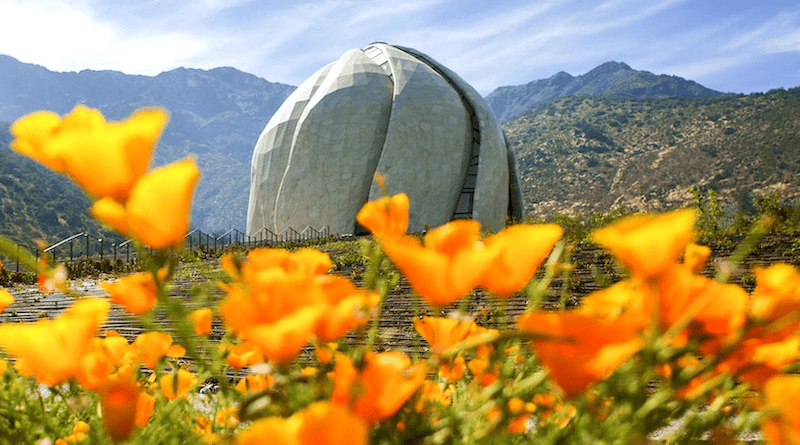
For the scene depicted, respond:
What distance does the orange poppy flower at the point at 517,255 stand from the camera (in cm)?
48

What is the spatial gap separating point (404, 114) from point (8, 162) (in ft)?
222

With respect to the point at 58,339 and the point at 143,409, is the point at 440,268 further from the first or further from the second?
the point at 143,409

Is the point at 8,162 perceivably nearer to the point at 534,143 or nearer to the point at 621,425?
the point at 534,143

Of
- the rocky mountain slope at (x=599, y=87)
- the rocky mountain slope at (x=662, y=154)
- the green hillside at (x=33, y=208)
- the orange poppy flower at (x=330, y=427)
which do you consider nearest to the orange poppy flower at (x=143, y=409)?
the orange poppy flower at (x=330, y=427)

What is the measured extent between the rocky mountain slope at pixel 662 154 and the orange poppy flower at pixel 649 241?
3458 centimetres

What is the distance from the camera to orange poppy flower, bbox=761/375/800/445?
14.2 inches

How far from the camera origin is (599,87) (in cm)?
15012

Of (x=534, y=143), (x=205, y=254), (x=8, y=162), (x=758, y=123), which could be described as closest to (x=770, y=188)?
(x=758, y=123)

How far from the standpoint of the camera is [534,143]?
185 ft

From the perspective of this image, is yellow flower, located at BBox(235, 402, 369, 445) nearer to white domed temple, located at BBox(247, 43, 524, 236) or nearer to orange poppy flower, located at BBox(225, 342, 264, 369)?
orange poppy flower, located at BBox(225, 342, 264, 369)

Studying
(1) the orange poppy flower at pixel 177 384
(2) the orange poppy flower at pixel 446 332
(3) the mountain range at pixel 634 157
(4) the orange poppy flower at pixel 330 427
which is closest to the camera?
(4) the orange poppy flower at pixel 330 427

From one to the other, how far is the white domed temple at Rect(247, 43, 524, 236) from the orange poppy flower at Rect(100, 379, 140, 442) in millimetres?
14094

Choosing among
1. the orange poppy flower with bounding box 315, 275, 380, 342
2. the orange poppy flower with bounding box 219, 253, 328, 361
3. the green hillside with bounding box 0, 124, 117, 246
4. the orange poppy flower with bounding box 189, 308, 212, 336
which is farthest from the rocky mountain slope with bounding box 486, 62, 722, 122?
the orange poppy flower with bounding box 219, 253, 328, 361

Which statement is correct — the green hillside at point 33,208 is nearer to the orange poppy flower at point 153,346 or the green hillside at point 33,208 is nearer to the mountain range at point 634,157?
the mountain range at point 634,157
